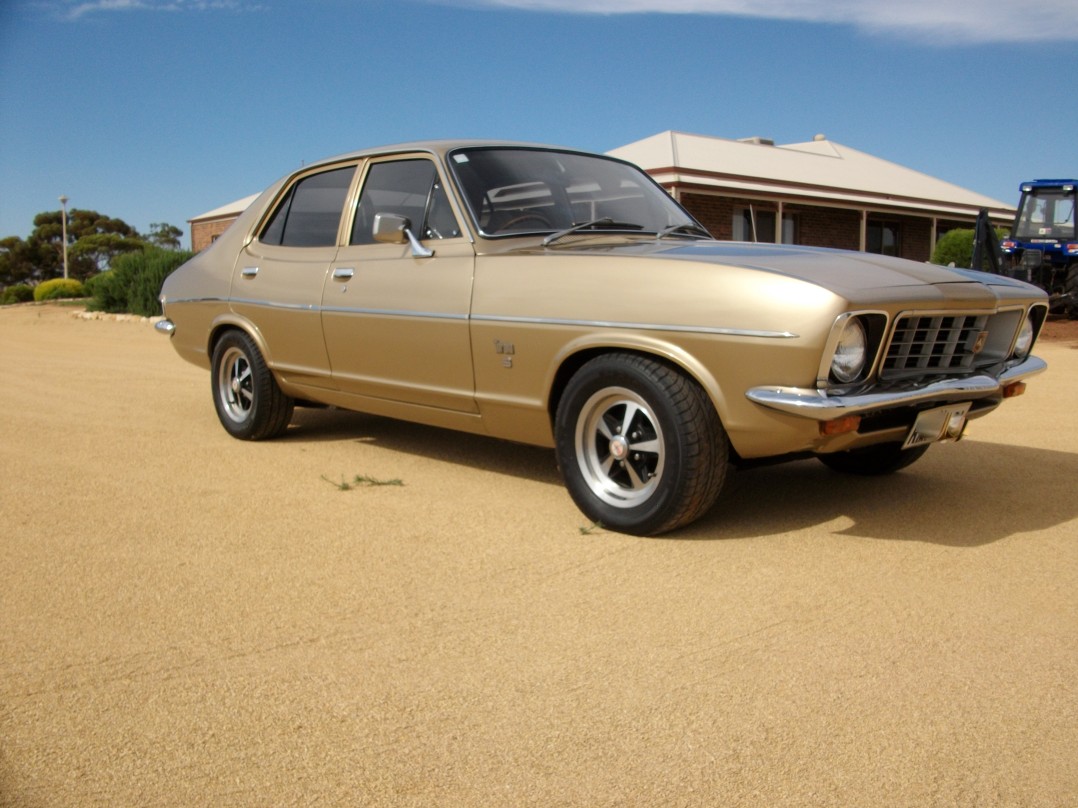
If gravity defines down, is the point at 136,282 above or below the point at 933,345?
above

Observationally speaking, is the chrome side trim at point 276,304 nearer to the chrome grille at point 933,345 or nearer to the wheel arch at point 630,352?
the wheel arch at point 630,352

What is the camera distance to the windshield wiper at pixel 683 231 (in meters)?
5.29

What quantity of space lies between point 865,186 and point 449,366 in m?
25.9

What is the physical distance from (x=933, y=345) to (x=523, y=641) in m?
2.21

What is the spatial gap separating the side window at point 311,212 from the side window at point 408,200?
0.21m

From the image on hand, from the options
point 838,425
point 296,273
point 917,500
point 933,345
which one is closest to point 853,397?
point 838,425

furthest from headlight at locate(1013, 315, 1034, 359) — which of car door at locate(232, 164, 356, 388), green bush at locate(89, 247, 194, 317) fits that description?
green bush at locate(89, 247, 194, 317)

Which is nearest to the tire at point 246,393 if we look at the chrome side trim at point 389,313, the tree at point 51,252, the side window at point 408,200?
the chrome side trim at point 389,313

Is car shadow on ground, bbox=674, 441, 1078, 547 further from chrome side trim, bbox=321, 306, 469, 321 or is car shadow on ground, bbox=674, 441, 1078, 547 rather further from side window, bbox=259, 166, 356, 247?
side window, bbox=259, 166, 356, 247

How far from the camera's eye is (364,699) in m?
2.84

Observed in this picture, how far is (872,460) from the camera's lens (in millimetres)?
5406

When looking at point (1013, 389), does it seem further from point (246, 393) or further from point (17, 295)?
point (17, 295)

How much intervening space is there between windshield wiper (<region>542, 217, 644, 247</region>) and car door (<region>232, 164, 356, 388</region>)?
148 centimetres

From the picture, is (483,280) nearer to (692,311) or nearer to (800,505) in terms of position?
(692,311)
